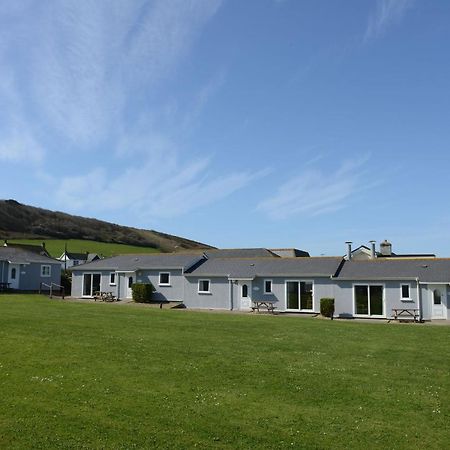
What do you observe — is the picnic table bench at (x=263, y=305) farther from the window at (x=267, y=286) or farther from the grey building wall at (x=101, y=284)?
the grey building wall at (x=101, y=284)

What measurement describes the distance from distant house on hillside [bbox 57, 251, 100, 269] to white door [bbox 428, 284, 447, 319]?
67065 millimetres

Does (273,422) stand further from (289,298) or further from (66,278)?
(66,278)

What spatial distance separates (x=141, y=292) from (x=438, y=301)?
23.3 metres

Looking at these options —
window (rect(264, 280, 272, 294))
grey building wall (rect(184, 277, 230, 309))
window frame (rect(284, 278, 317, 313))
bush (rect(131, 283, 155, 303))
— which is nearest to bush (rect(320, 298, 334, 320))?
window frame (rect(284, 278, 317, 313))

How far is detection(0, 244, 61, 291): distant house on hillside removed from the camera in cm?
5012

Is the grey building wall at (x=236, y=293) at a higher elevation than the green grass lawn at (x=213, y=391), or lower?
higher

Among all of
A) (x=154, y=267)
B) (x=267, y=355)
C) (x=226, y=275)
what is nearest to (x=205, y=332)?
(x=267, y=355)

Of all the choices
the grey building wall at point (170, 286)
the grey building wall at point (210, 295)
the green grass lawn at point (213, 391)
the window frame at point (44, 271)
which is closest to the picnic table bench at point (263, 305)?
the grey building wall at point (210, 295)

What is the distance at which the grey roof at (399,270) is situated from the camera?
116 ft

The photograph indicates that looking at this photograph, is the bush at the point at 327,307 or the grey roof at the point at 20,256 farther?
the grey roof at the point at 20,256

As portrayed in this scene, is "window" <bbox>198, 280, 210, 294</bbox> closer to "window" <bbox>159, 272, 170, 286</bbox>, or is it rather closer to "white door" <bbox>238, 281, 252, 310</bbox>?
"white door" <bbox>238, 281, 252, 310</bbox>

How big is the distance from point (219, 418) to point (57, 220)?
122 metres

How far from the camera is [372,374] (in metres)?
15.2

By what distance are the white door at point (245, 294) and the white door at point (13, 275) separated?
24097 mm
